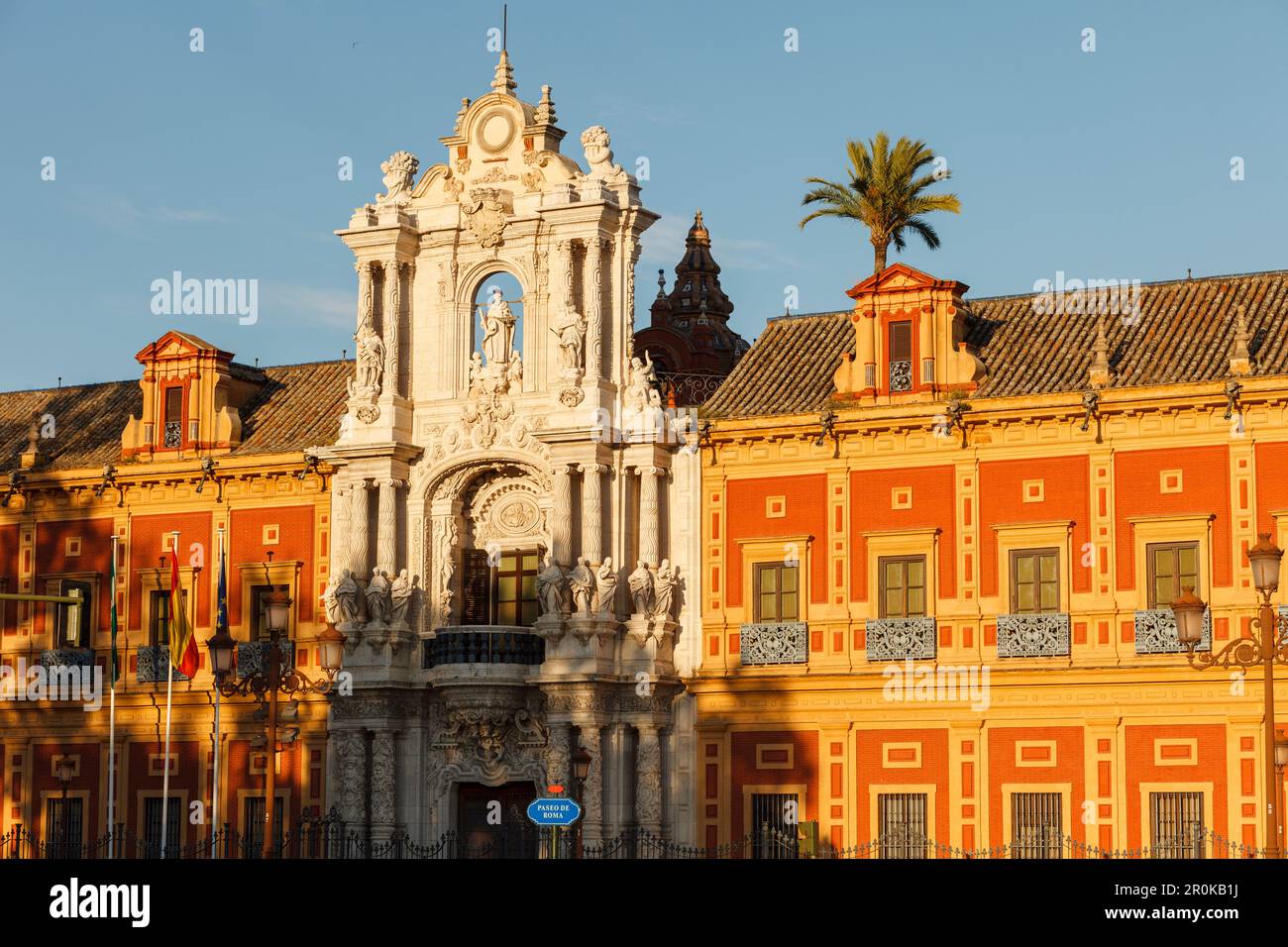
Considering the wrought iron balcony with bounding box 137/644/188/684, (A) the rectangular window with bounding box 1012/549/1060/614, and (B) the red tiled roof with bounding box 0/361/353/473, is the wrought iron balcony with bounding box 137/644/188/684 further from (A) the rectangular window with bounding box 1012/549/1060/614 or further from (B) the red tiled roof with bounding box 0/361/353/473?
(A) the rectangular window with bounding box 1012/549/1060/614

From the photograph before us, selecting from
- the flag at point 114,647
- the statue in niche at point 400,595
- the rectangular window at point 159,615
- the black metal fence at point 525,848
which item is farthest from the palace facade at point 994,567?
the rectangular window at point 159,615

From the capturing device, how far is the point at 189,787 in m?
49.7

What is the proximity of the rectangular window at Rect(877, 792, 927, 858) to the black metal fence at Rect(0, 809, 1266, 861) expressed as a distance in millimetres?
38

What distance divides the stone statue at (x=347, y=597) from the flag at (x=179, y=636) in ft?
10.8

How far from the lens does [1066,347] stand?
146 feet

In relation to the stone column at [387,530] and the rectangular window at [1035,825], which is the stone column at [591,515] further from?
the rectangular window at [1035,825]

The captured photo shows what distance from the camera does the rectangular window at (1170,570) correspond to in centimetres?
4144

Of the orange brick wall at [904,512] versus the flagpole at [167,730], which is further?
the flagpole at [167,730]

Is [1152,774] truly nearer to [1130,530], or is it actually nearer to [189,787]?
[1130,530]

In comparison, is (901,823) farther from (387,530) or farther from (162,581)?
(162,581)

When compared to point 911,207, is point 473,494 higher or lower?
lower

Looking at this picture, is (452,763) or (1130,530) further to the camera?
(452,763)
